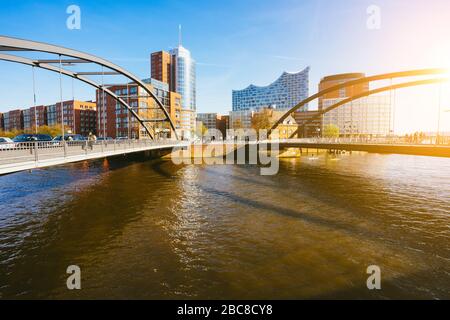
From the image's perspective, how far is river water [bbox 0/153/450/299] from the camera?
29.1ft

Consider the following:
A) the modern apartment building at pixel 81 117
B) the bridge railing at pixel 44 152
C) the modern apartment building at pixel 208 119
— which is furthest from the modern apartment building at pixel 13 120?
the bridge railing at pixel 44 152

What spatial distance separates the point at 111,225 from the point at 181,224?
3.98m

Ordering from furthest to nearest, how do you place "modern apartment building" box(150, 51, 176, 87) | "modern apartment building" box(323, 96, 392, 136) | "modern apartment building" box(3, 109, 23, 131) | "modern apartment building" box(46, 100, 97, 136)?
"modern apartment building" box(3, 109, 23, 131) → "modern apartment building" box(150, 51, 176, 87) → "modern apartment building" box(323, 96, 392, 136) → "modern apartment building" box(46, 100, 97, 136)

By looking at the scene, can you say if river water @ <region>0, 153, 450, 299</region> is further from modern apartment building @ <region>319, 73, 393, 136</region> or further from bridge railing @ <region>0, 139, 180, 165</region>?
modern apartment building @ <region>319, 73, 393, 136</region>

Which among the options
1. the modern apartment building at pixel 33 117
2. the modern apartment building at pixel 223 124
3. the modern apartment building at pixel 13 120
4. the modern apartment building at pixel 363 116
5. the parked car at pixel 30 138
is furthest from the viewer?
the modern apartment building at pixel 223 124

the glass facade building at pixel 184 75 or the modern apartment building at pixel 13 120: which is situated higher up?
the glass facade building at pixel 184 75

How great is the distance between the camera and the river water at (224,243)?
8.87 meters

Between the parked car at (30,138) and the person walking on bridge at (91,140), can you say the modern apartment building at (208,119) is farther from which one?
the person walking on bridge at (91,140)

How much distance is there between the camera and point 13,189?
24.3 metres

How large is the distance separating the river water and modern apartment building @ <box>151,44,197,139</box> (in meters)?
112

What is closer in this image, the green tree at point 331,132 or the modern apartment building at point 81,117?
the green tree at point 331,132

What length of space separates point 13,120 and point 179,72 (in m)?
→ 98.5

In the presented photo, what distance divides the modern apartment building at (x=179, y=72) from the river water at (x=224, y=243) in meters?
112

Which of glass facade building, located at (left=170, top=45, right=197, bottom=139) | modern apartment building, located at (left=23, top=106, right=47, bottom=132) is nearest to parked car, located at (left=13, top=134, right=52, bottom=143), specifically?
modern apartment building, located at (left=23, top=106, right=47, bottom=132)
